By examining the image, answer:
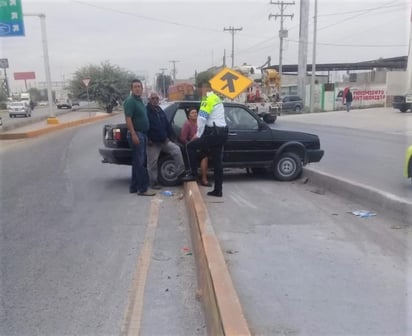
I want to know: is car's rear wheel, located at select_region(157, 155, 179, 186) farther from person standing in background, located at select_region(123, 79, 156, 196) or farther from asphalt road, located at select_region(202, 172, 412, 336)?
asphalt road, located at select_region(202, 172, 412, 336)

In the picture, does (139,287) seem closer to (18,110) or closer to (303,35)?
(303,35)

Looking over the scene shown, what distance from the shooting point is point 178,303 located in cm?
397

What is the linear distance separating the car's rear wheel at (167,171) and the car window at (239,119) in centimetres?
134

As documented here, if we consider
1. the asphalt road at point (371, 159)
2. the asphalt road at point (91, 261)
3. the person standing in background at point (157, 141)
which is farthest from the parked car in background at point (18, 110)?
the person standing in background at point (157, 141)

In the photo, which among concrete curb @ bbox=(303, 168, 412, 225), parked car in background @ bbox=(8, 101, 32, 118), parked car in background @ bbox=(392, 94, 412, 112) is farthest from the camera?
parked car in background @ bbox=(8, 101, 32, 118)

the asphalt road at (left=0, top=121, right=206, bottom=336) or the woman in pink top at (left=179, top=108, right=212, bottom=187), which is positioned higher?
the woman in pink top at (left=179, top=108, right=212, bottom=187)

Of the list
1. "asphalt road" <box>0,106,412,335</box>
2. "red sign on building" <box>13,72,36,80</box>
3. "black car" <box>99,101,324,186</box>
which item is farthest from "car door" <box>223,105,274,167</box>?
"red sign on building" <box>13,72,36,80</box>

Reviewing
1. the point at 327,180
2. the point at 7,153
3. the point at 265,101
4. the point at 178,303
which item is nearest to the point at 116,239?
the point at 178,303

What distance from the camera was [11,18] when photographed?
1984 centimetres

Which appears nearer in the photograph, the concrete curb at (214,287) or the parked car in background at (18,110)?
the concrete curb at (214,287)

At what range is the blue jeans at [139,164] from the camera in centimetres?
796

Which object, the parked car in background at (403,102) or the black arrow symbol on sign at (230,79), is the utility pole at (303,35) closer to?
the parked car in background at (403,102)

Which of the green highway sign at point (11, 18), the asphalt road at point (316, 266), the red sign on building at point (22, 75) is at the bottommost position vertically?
the asphalt road at point (316, 266)

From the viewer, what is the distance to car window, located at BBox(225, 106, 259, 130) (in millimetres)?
9031
